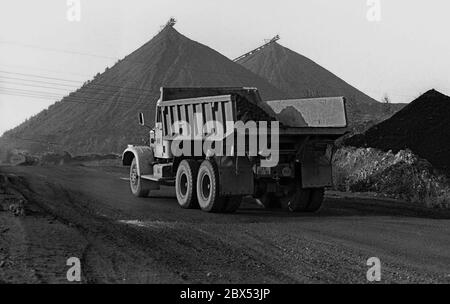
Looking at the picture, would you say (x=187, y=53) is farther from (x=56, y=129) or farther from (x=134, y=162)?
(x=134, y=162)

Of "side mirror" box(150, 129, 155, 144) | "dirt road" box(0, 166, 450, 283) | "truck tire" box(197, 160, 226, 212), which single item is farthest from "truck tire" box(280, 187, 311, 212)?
"side mirror" box(150, 129, 155, 144)

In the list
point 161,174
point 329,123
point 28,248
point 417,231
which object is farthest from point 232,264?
point 161,174

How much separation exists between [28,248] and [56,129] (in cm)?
7336

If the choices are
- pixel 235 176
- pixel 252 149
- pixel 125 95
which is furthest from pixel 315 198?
pixel 125 95

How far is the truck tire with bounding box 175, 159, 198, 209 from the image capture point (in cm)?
1468

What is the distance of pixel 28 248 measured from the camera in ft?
28.8

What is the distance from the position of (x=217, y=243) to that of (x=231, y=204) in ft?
14.2

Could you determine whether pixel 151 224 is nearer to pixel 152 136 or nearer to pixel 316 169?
pixel 316 169

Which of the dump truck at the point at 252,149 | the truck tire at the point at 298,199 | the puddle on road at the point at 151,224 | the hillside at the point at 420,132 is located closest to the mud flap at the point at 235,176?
the dump truck at the point at 252,149

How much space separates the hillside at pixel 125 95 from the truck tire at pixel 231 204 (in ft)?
170

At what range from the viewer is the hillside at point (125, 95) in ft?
234

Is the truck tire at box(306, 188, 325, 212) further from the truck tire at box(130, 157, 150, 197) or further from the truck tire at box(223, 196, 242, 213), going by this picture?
the truck tire at box(130, 157, 150, 197)

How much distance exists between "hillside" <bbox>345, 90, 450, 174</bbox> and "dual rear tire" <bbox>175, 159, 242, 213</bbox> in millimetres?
9822

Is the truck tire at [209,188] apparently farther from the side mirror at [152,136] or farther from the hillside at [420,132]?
the hillside at [420,132]
